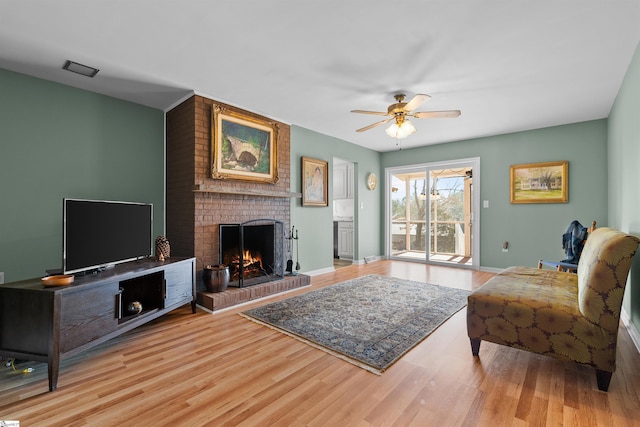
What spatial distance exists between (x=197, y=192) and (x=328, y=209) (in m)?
2.53

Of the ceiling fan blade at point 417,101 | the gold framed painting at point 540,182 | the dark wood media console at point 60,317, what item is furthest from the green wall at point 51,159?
the gold framed painting at point 540,182

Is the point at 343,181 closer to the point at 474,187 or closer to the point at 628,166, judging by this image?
the point at 474,187

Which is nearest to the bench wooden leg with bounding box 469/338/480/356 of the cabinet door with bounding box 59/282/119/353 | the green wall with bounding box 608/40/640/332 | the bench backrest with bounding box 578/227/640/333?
the bench backrest with bounding box 578/227/640/333

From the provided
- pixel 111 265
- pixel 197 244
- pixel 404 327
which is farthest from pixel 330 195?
pixel 111 265

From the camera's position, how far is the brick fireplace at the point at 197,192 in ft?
11.2

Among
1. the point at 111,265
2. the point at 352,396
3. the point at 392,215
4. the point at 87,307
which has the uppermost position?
the point at 392,215

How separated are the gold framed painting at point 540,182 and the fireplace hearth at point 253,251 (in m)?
4.02

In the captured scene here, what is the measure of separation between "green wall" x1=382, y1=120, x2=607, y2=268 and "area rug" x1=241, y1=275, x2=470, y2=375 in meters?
1.90

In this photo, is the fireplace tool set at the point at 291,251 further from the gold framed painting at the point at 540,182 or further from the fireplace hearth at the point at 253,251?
the gold framed painting at the point at 540,182

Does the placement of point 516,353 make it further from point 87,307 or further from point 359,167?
point 359,167

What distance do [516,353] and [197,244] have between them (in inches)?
127

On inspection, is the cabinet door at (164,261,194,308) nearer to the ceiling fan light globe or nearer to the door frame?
the ceiling fan light globe

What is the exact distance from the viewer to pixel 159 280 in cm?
276

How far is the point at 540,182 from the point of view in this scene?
4.77 meters
